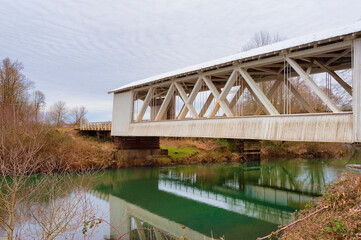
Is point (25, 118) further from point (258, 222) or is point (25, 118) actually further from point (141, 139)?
point (258, 222)

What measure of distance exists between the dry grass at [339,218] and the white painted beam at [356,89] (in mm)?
2162

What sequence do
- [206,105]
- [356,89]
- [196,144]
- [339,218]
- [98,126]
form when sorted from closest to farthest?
[339,218] < [356,89] < [206,105] < [196,144] < [98,126]

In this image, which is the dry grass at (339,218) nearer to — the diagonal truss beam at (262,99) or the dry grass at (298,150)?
the diagonal truss beam at (262,99)

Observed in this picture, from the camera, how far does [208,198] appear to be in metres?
12.9

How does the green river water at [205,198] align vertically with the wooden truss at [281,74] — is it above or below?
below

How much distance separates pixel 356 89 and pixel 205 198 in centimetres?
787

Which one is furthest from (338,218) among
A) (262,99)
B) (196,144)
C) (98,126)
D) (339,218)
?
(98,126)

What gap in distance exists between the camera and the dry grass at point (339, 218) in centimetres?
443

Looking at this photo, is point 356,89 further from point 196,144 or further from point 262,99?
point 196,144

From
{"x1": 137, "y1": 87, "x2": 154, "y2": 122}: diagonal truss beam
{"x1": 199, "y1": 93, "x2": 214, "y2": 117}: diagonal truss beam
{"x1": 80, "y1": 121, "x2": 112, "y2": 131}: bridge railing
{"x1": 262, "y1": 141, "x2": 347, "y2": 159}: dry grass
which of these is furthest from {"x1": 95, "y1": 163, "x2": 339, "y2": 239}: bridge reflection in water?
{"x1": 80, "y1": 121, "x2": 112, "y2": 131}: bridge railing

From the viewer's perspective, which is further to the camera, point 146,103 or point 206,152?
point 206,152

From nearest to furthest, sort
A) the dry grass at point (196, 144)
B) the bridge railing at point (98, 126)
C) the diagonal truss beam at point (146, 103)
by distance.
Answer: the diagonal truss beam at point (146, 103) → the bridge railing at point (98, 126) → the dry grass at point (196, 144)

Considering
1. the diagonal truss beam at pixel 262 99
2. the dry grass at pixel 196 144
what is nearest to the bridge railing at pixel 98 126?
the dry grass at pixel 196 144

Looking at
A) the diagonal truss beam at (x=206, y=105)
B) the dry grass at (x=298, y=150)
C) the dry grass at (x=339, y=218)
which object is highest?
the diagonal truss beam at (x=206, y=105)
